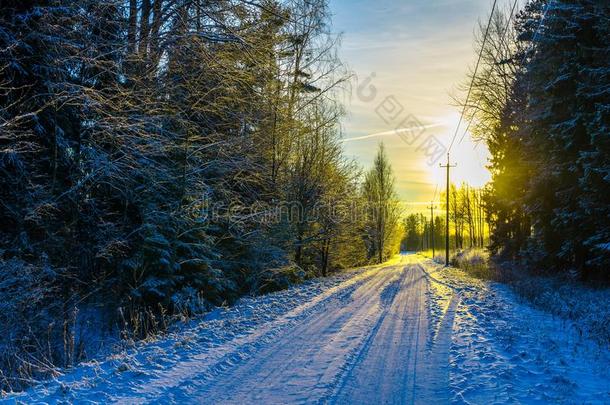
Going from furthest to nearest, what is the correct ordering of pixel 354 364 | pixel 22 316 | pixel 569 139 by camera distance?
pixel 569 139 → pixel 22 316 → pixel 354 364

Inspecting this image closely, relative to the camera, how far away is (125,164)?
828 centimetres

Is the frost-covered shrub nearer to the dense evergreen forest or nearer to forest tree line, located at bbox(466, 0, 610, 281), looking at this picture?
the dense evergreen forest

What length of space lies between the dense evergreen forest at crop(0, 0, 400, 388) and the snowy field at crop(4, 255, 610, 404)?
1319mm

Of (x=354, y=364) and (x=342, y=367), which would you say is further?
(x=354, y=364)

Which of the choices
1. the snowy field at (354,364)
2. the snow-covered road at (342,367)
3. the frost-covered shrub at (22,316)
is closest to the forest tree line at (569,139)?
the snowy field at (354,364)

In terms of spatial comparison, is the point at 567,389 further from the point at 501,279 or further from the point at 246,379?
the point at 501,279

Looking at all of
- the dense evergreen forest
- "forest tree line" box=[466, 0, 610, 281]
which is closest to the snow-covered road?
the dense evergreen forest

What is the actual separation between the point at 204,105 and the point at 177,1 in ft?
8.78

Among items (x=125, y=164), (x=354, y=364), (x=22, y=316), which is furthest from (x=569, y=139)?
(x=22, y=316)

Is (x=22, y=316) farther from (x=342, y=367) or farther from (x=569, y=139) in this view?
(x=569, y=139)

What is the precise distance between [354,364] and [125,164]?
5.94m

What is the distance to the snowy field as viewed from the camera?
14.8 ft

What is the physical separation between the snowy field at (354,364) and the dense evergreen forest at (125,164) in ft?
4.33

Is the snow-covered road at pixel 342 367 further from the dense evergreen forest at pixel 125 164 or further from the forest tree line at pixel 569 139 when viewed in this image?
the forest tree line at pixel 569 139
